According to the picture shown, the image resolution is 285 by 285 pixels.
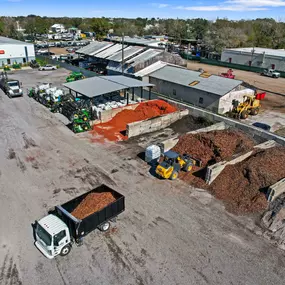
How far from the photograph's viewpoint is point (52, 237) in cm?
1170

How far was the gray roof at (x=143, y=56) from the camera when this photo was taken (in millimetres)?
41062

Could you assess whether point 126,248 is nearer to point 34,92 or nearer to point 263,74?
point 34,92

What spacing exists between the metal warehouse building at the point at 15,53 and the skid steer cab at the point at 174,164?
53.8m

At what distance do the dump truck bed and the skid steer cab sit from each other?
→ 447 centimetres

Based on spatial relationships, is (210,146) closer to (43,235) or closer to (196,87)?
(196,87)

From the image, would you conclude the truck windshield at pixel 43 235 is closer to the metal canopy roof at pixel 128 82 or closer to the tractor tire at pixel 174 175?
the tractor tire at pixel 174 175

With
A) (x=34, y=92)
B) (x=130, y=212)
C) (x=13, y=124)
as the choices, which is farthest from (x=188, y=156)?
(x=34, y=92)

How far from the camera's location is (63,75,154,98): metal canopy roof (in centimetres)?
2847

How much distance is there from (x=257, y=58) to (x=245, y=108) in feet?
119

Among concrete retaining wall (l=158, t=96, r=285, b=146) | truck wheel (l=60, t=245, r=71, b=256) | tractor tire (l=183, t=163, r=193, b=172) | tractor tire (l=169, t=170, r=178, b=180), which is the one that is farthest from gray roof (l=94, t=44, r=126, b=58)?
truck wheel (l=60, t=245, r=71, b=256)

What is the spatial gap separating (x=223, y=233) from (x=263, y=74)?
1966 inches

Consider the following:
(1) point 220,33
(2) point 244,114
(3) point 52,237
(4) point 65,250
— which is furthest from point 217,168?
(1) point 220,33

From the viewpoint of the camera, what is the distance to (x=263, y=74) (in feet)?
180

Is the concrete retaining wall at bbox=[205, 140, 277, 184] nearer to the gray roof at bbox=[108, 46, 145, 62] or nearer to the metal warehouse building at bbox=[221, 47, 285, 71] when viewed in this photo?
the gray roof at bbox=[108, 46, 145, 62]
